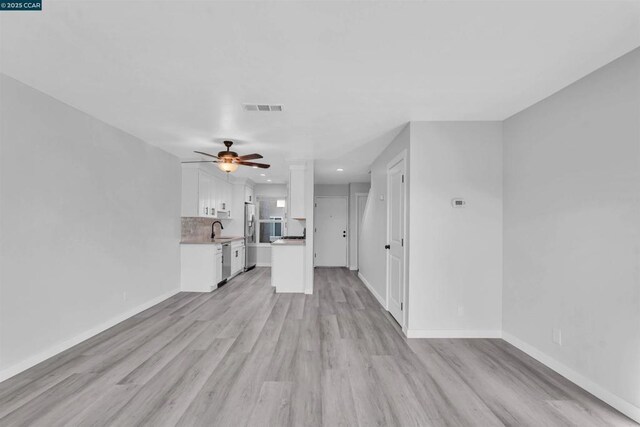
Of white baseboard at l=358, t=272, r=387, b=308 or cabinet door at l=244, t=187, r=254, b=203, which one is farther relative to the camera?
cabinet door at l=244, t=187, r=254, b=203

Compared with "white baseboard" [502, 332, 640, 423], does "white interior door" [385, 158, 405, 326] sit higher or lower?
higher

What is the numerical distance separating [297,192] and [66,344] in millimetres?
3806

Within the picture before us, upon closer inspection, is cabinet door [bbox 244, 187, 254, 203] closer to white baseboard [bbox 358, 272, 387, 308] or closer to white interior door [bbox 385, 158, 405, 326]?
white baseboard [bbox 358, 272, 387, 308]

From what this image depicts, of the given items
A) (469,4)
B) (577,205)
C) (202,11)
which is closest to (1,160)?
(202,11)

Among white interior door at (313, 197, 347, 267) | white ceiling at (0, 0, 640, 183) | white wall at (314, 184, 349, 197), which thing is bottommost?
white interior door at (313, 197, 347, 267)

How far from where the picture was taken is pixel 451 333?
3.31 meters

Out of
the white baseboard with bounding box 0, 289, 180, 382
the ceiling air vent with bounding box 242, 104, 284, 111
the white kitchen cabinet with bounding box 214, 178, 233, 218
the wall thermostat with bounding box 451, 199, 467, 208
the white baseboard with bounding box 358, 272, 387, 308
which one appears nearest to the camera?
the white baseboard with bounding box 0, 289, 180, 382

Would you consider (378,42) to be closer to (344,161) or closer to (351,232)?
(344,161)

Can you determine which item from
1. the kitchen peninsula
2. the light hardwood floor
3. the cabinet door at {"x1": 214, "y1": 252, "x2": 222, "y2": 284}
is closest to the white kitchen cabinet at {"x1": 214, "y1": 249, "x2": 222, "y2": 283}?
the cabinet door at {"x1": 214, "y1": 252, "x2": 222, "y2": 284}

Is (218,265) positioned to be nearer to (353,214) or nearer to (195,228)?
(195,228)

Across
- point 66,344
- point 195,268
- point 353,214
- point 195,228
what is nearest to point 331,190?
point 353,214

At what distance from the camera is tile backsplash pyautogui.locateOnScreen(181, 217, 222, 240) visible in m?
5.58

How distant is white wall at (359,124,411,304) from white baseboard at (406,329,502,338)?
119 cm

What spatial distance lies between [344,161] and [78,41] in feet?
13.6
